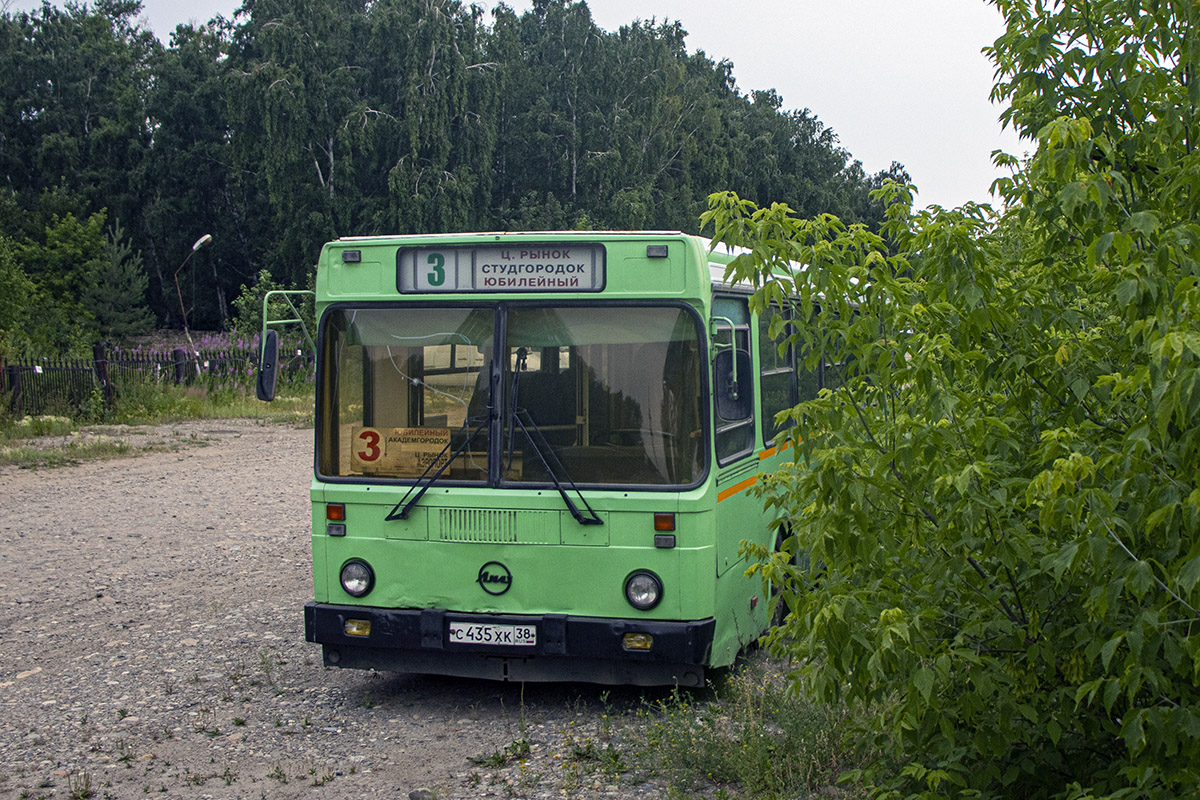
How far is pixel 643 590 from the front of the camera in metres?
6.34

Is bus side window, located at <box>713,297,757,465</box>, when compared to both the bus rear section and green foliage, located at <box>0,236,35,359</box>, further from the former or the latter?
green foliage, located at <box>0,236,35,359</box>

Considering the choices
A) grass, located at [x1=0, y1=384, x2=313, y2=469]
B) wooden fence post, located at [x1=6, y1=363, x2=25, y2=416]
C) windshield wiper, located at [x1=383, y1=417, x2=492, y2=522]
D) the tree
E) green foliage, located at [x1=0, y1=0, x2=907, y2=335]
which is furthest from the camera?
green foliage, located at [x1=0, y1=0, x2=907, y2=335]

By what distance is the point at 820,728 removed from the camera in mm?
5625

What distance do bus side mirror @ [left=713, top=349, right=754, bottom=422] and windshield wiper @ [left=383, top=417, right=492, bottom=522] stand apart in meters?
1.24

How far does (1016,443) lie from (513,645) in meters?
3.44

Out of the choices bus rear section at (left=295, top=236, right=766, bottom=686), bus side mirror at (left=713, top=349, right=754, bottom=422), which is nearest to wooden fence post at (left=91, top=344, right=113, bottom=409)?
bus rear section at (left=295, top=236, right=766, bottom=686)

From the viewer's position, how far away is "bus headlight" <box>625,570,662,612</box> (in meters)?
6.32

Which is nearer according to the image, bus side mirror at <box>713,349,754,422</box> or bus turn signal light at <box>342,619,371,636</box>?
bus side mirror at <box>713,349,754,422</box>

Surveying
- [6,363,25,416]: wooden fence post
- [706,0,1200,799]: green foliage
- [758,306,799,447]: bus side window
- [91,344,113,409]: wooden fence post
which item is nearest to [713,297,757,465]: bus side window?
[758,306,799,447]: bus side window

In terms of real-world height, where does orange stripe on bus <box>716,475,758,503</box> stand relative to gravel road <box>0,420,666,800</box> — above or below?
above

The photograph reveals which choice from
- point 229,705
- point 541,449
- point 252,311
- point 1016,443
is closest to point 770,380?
point 541,449

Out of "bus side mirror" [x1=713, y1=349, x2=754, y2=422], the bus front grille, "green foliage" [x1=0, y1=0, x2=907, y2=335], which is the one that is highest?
"green foliage" [x1=0, y1=0, x2=907, y2=335]

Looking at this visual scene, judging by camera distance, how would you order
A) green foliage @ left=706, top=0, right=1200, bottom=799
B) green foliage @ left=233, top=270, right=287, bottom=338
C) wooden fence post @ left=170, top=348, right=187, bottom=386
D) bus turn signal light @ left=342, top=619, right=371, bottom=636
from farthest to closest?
green foliage @ left=233, top=270, right=287, bottom=338 < wooden fence post @ left=170, top=348, right=187, bottom=386 < bus turn signal light @ left=342, top=619, right=371, bottom=636 < green foliage @ left=706, top=0, right=1200, bottom=799

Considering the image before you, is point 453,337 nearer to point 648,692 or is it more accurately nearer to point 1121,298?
point 648,692
